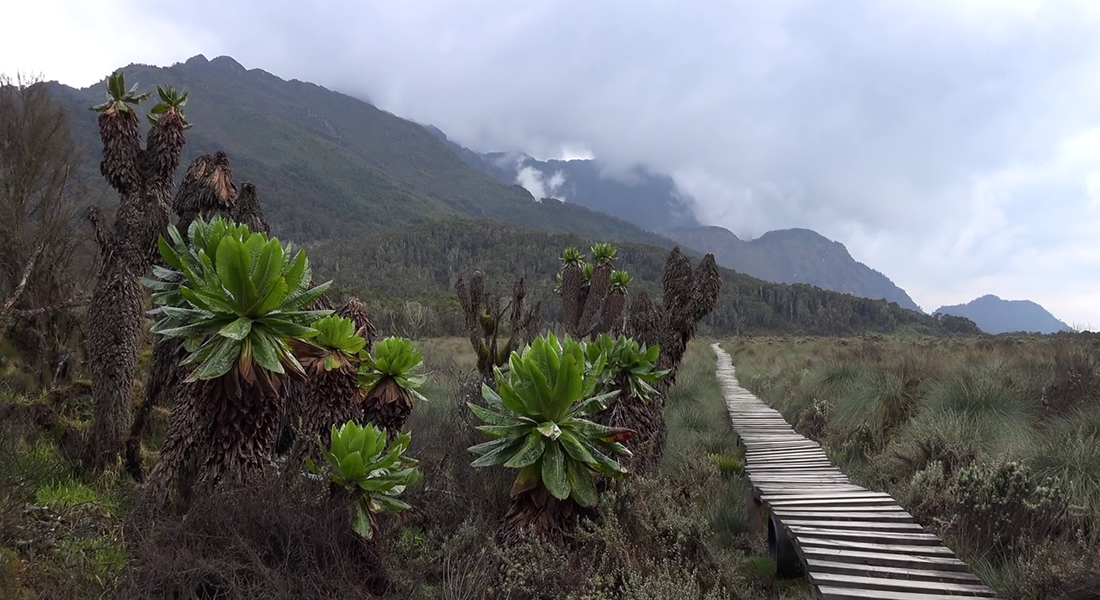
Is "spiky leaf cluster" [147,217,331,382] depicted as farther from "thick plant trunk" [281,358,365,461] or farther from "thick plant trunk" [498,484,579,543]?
"thick plant trunk" [498,484,579,543]

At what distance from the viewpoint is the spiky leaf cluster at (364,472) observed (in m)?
3.20

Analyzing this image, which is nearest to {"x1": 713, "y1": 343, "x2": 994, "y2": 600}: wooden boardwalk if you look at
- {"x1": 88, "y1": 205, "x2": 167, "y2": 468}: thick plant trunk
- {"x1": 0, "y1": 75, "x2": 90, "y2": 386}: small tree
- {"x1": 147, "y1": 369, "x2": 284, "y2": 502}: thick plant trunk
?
{"x1": 147, "y1": 369, "x2": 284, "y2": 502}: thick plant trunk

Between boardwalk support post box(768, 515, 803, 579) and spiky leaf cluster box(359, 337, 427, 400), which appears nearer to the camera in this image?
spiky leaf cluster box(359, 337, 427, 400)

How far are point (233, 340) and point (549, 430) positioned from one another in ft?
6.00

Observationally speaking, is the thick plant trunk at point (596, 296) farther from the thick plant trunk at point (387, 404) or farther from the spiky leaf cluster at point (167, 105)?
the spiky leaf cluster at point (167, 105)

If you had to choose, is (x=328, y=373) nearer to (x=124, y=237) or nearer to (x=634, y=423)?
(x=634, y=423)

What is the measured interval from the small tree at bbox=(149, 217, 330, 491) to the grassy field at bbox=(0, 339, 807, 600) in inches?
14.0

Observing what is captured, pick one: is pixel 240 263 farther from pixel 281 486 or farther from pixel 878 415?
pixel 878 415

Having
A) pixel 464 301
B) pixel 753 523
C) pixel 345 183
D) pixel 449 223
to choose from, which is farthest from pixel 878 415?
pixel 345 183

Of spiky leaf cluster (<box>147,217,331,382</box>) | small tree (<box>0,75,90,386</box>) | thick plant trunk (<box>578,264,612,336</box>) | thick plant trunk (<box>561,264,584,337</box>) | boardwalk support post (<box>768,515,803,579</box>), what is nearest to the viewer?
spiky leaf cluster (<box>147,217,331,382</box>)

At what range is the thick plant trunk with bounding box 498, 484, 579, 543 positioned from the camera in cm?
367

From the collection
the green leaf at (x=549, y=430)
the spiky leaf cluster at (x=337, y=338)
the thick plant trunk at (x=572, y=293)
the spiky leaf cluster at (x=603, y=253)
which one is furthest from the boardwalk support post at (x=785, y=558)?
the thick plant trunk at (x=572, y=293)

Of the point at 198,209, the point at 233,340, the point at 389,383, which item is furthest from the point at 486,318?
the point at 233,340

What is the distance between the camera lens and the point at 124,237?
521 cm
